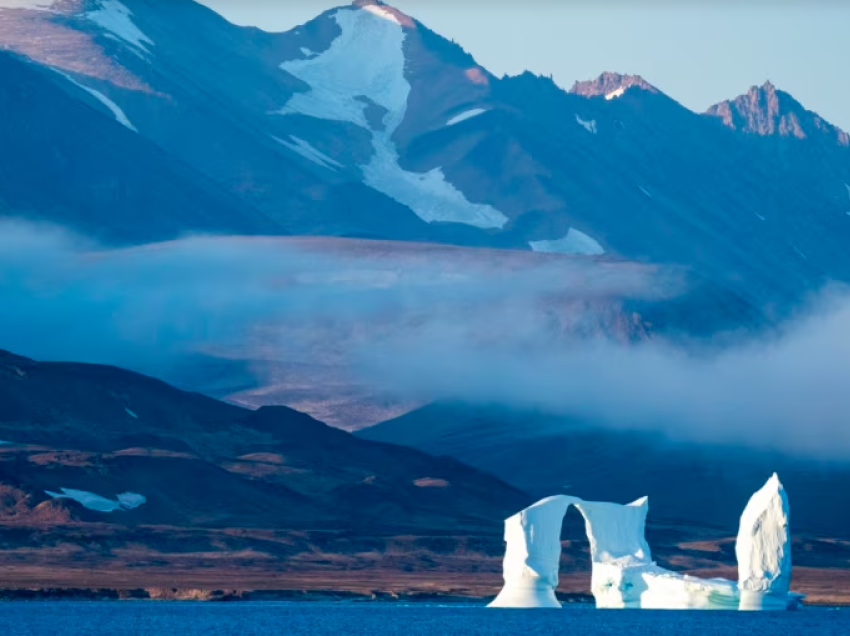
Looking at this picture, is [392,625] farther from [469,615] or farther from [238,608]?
[238,608]

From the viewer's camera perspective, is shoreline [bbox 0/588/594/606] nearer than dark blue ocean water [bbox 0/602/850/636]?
No

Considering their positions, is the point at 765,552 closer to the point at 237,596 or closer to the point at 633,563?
the point at 633,563

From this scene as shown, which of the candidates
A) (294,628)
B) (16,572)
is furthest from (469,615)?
(16,572)

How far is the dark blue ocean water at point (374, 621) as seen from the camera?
392 ft

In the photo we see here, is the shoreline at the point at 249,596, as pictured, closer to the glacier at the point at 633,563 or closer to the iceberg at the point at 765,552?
the glacier at the point at 633,563

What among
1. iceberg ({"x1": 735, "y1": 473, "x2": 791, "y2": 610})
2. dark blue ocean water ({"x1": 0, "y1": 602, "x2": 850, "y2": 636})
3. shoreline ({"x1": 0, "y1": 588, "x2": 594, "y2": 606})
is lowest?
dark blue ocean water ({"x1": 0, "y1": 602, "x2": 850, "y2": 636})

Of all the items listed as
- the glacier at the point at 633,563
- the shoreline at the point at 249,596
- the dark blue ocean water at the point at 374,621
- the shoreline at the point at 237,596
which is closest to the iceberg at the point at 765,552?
the glacier at the point at 633,563

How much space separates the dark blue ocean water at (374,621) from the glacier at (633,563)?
2155mm

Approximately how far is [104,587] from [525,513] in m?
55.1

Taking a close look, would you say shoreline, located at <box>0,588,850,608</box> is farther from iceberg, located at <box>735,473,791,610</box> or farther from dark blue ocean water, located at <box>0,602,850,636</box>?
iceberg, located at <box>735,473,791,610</box>

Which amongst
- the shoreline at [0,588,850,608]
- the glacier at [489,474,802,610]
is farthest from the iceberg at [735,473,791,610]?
the shoreline at [0,588,850,608]

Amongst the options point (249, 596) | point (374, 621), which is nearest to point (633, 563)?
point (374, 621)

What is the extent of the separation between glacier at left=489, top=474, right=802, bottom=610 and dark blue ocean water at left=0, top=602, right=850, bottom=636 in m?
2.15

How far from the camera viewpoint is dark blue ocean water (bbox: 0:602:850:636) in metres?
119
